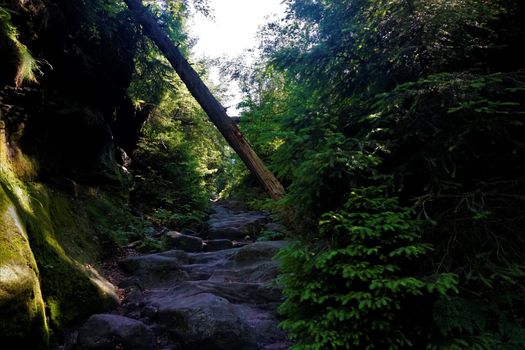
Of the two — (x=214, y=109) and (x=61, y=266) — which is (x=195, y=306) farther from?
(x=214, y=109)

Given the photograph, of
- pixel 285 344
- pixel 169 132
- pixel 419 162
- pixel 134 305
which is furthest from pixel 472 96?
pixel 169 132

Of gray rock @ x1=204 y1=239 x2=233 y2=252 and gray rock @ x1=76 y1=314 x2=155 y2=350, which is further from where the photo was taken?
gray rock @ x1=204 y1=239 x2=233 y2=252

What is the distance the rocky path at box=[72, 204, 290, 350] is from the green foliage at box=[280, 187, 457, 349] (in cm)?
160

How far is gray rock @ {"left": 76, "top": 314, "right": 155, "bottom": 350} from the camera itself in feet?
13.9

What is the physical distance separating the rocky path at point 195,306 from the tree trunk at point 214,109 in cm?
176

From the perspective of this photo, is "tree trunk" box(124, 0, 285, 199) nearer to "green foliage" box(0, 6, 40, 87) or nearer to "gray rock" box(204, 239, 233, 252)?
"green foliage" box(0, 6, 40, 87)

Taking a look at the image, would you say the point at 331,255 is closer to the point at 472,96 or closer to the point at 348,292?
the point at 348,292

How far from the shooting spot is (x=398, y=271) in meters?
3.08

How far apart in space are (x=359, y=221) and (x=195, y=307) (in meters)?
2.91

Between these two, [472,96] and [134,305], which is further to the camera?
[134,305]

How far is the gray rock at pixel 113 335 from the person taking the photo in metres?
4.25

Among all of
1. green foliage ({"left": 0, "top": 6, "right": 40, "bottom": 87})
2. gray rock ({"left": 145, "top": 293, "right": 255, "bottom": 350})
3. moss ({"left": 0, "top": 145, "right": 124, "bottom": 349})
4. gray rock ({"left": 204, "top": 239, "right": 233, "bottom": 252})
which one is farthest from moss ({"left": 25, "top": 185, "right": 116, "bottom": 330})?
gray rock ({"left": 204, "top": 239, "right": 233, "bottom": 252})

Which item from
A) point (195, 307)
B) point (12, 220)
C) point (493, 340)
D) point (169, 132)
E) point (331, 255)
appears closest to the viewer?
point (493, 340)

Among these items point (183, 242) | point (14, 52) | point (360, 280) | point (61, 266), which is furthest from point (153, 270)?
point (360, 280)
